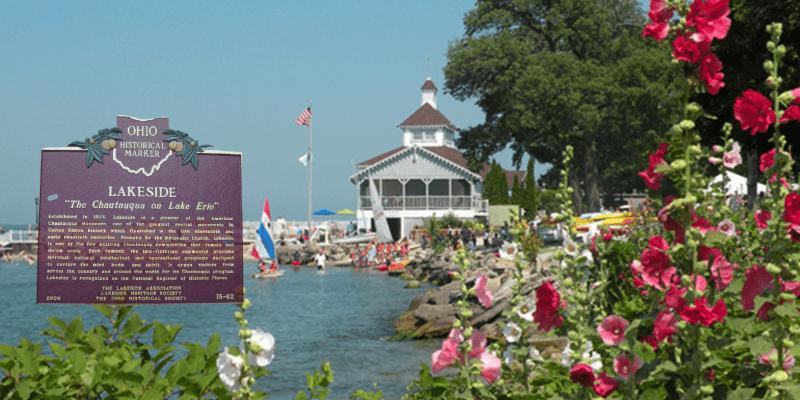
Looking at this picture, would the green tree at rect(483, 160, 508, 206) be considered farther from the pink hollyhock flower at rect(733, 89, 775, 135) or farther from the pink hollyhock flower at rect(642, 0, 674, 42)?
the pink hollyhock flower at rect(642, 0, 674, 42)

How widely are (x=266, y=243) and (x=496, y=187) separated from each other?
2446 centimetres

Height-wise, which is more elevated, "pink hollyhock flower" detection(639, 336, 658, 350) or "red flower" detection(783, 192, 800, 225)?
"red flower" detection(783, 192, 800, 225)

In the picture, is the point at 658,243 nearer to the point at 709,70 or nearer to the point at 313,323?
the point at 709,70

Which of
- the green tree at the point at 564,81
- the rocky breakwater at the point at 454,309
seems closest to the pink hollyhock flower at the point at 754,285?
the rocky breakwater at the point at 454,309

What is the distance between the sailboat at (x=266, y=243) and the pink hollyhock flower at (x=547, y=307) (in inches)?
1320

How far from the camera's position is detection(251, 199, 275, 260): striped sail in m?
38.9

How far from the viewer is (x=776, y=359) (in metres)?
3.46

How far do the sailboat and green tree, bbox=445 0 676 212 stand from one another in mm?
13044

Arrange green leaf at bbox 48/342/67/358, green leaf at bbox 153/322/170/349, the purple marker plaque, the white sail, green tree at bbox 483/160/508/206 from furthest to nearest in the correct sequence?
green tree at bbox 483/160/508/206
the white sail
the purple marker plaque
green leaf at bbox 153/322/170/349
green leaf at bbox 48/342/67/358

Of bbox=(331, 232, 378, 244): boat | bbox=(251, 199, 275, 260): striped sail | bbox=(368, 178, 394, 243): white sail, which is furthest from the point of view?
bbox=(331, 232, 378, 244): boat

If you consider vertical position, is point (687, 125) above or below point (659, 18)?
below

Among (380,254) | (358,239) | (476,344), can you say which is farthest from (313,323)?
(358,239)

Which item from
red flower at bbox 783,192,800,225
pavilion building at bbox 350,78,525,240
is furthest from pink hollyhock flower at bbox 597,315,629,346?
pavilion building at bbox 350,78,525,240

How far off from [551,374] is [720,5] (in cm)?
259
